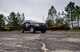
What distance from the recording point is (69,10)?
79750mm

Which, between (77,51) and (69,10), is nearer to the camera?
(77,51)

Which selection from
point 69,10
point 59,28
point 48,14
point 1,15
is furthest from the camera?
point 1,15

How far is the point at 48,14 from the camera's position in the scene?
3868 inches

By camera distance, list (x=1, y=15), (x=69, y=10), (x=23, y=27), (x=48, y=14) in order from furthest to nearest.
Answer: (x=1, y=15), (x=48, y=14), (x=69, y=10), (x=23, y=27)

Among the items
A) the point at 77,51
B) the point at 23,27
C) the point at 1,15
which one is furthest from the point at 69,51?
the point at 1,15

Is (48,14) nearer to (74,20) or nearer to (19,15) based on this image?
(74,20)

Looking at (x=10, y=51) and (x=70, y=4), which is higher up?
(x=70, y=4)

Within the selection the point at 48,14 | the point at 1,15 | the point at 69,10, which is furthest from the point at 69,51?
the point at 1,15

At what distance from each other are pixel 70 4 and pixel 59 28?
37.4m

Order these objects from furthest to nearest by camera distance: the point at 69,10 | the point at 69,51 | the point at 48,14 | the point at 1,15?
the point at 1,15, the point at 48,14, the point at 69,10, the point at 69,51

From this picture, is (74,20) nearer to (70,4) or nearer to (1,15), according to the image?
(70,4)

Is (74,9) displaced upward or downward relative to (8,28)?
upward

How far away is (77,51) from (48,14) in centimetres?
8950

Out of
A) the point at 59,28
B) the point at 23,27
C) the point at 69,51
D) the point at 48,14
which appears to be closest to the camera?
the point at 69,51
